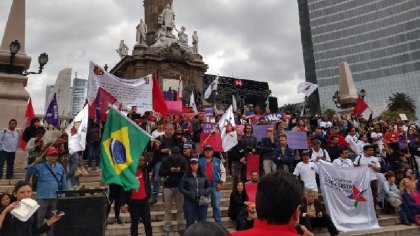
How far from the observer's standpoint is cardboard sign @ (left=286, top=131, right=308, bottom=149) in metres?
10.7

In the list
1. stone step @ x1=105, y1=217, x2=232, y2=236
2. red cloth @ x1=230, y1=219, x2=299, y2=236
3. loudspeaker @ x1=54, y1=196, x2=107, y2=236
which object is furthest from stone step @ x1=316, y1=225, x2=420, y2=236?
red cloth @ x1=230, y1=219, x2=299, y2=236

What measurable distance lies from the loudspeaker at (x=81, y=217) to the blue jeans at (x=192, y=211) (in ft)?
7.03

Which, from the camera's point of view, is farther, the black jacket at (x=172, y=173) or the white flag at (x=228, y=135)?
the white flag at (x=228, y=135)

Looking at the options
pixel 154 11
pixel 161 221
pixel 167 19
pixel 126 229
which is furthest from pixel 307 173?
pixel 154 11

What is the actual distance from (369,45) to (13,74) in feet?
309

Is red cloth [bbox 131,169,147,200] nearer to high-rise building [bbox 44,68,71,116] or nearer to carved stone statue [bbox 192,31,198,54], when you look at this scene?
high-rise building [bbox 44,68,71,116]

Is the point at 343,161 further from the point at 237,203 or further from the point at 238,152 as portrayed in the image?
the point at 237,203

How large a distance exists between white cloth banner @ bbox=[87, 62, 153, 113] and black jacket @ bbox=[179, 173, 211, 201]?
12.3ft

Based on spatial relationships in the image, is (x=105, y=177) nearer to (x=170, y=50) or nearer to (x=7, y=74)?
(x=7, y=74)

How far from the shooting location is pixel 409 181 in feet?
34.3

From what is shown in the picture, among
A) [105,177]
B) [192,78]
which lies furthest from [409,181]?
[192,78]

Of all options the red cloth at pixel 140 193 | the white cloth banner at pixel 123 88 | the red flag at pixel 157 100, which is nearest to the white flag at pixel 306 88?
the red flag at pixel 157 100

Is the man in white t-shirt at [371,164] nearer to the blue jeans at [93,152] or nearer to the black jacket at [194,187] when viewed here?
the black jacket at [194,187]

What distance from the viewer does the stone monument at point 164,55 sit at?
29.2 meters
